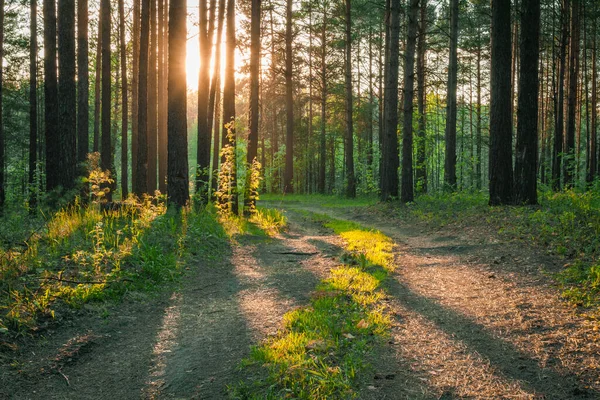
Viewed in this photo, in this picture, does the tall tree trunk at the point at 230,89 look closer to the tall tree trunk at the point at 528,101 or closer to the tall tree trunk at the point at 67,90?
the tall tree trunk at the point at 67,90

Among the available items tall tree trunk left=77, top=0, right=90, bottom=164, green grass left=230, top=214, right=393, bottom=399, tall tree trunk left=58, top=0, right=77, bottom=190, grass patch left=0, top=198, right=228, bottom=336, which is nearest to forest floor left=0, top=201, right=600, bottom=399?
green grass left=230, top=214, right=393, bottom=399

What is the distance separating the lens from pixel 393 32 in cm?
1634

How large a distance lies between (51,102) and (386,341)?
476 inches

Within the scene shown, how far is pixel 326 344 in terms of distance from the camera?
12.4ft

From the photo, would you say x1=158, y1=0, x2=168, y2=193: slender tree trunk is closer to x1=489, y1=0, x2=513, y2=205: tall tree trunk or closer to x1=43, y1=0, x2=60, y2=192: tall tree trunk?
x1=43, y1=0, x2=60, y2=192: tall tree trunk

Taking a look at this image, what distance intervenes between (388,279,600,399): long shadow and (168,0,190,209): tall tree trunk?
7223 millimetres

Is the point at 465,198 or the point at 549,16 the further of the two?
the point at 549,16

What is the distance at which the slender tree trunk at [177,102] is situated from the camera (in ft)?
34.0

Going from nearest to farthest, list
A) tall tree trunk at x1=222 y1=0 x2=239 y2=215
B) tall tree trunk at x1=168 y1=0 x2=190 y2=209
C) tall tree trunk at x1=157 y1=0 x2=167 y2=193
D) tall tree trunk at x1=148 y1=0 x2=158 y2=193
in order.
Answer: tall tree trunk at x1=168 y1=0 x2=190 y2=209 < tall tree trunk at x1=222 y1=0 x2=239 y2=215 < tall tree trunk at x1=148 y1=0 x2=158 y2=193 < tall tree trunk at x1=157 y1=0 x2=167 y2=193

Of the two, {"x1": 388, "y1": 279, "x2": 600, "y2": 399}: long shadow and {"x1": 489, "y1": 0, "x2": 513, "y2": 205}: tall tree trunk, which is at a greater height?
{"x1": 489, "y1": 0, "x2": 513, "y2": 205}: tall tree trunk

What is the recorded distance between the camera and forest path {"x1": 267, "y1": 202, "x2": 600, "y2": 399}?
10.2 ft

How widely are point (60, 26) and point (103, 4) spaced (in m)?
4.84

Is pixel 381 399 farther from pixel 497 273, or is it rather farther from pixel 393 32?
pixel 393 32

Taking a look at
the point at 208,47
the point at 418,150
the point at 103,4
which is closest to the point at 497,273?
the point at 208,47
